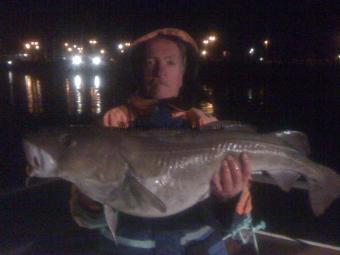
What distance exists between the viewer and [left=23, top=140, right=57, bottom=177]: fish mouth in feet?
7.38

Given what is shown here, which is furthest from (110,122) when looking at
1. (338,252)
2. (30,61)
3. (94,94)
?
(30,61)

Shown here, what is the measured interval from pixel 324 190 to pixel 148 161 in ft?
3.81

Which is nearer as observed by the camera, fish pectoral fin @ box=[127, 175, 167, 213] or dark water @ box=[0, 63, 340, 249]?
fish pectoral fin @ box=[127, 175, 167, 213]

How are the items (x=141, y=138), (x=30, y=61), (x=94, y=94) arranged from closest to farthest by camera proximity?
(x=141, y=138) → (x=94, y=94) → (x=30, y=61)

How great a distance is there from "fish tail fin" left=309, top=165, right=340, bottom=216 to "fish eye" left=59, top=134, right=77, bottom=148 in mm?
1473

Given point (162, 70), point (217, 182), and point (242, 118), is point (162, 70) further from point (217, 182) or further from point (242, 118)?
point (242, 118)

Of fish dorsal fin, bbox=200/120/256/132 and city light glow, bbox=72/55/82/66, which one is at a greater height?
fish dorsal fin, bbox=200/120/256/132

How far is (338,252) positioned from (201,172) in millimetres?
2676

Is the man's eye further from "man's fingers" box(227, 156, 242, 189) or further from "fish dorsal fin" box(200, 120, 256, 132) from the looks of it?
"man's fingers" box(227, 156, 242, 189)

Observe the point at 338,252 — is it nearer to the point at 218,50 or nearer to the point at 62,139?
the point at 62,139

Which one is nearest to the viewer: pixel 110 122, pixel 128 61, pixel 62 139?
pixel 62 139

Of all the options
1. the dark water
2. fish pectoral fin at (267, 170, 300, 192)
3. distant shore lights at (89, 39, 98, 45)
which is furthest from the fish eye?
distant shore lights at (89, 39, 98, 45)

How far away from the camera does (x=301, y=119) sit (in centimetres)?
3123

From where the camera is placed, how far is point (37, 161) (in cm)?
227
